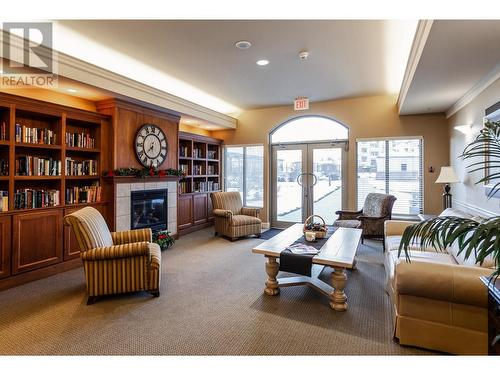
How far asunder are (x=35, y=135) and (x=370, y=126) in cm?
582

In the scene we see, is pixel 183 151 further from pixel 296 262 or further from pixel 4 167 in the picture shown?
pixel 296 262

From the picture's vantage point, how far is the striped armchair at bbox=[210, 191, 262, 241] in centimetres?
539

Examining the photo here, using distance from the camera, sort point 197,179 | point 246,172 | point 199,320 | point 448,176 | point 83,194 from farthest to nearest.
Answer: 1. point 246,172
2. point 197,179
3. point 448,176
4. point 83,194
5. point 199,320

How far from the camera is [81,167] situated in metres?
4.09

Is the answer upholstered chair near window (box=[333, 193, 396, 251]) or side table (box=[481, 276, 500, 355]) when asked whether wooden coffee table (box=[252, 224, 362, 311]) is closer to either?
side table (box=[481, 276, 500, 355])

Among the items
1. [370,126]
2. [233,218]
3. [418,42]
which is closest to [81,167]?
[233,218]

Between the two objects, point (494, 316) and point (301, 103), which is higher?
point (301, 103)

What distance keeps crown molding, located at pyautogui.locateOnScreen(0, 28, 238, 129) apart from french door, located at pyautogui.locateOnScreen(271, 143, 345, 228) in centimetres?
214

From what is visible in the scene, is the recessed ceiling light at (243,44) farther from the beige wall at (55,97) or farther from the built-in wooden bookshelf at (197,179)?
the built-in wooden bookshelf at (197,179)

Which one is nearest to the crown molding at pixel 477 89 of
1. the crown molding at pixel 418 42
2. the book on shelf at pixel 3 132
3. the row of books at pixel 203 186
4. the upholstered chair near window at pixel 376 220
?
the crown molding at pixel 418 42

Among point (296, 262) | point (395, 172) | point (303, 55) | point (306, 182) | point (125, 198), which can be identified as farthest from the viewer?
point (306, 182)

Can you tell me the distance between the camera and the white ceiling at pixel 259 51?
2994 mm

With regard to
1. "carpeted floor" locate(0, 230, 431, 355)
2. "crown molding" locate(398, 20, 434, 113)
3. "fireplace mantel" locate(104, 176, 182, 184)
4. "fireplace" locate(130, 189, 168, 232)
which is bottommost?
"carpeted floor" locate(0, 230, 431, 355)

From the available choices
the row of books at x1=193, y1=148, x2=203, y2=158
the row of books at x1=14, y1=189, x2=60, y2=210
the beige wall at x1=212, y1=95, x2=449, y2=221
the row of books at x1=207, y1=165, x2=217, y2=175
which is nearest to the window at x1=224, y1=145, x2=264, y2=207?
the beige wall at x1=212, y1=95, x2=449, y2=221
